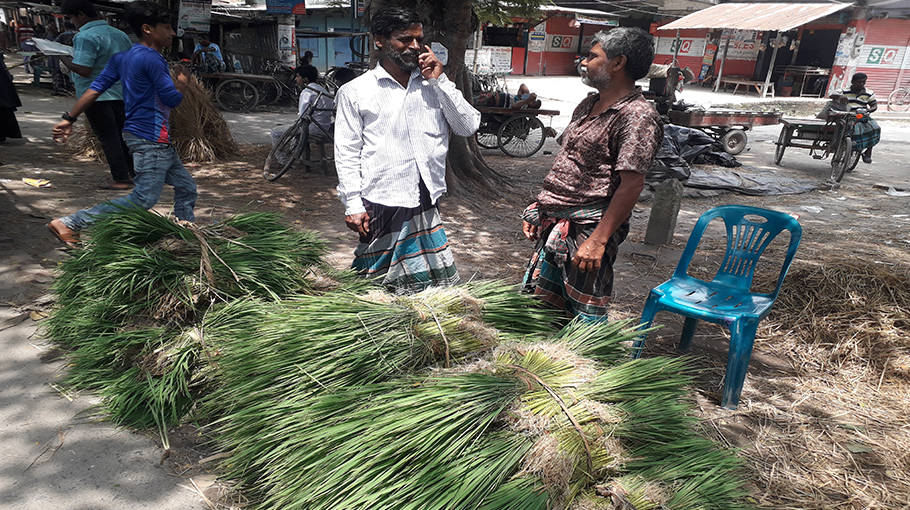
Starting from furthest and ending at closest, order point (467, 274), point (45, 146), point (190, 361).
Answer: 1. point (45, 146)
2. point (467, 274)
3. point (190, 361)

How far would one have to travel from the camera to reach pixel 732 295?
8.80ft

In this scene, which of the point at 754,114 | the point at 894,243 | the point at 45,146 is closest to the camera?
the point at 894,243

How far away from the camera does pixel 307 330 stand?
1.81 metres

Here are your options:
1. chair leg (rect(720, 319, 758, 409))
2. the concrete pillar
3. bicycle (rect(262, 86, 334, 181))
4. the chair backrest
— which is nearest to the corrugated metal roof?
the concrete pillar

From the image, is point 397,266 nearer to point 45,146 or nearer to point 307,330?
point 307,330

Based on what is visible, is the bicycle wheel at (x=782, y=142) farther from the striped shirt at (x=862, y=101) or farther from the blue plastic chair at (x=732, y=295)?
the blue plastic chair at (x=732, y=295)

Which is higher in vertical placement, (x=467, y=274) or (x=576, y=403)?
(x=576, y=403)

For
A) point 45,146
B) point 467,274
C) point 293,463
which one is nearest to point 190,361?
point 293,463

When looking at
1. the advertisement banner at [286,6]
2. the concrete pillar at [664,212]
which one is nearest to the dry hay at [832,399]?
the concrete pillar at [664,212]

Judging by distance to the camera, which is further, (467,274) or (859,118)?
(859,118)

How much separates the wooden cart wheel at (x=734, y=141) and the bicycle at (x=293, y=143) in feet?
21.7

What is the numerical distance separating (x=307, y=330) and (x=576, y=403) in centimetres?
88

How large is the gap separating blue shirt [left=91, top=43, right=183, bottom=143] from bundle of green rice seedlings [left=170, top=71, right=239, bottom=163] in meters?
3.59

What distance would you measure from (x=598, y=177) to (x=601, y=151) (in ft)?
0.33
